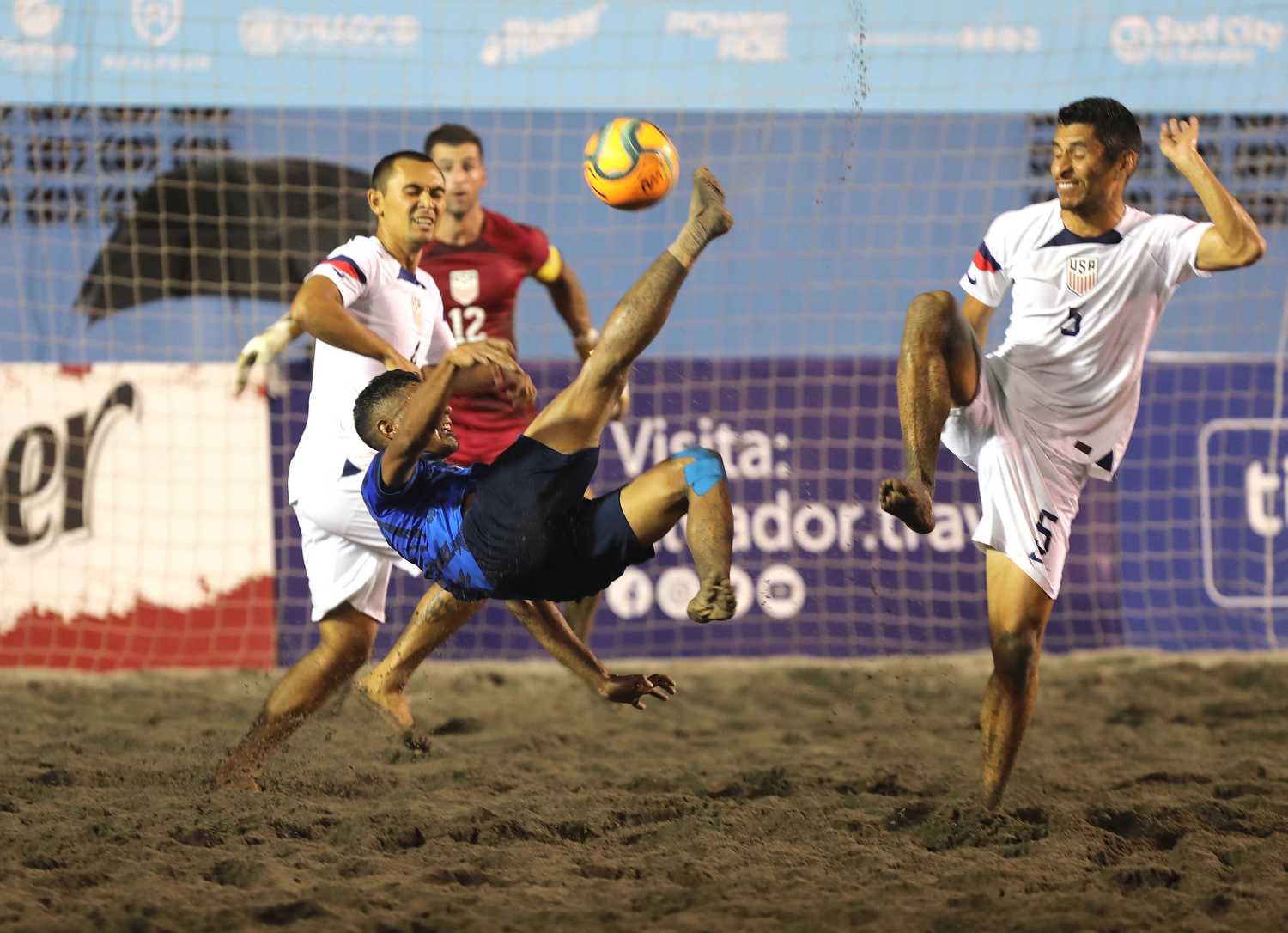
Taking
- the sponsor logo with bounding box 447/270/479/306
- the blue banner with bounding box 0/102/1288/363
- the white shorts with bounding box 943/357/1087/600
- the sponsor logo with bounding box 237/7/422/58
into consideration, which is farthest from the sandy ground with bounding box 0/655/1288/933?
the sponsor logo with bounding box 237/7/422/58

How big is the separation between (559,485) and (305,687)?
158 centimetres

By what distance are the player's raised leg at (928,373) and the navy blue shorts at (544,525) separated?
86 centimetres

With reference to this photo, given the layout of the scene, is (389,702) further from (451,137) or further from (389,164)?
(451,137)

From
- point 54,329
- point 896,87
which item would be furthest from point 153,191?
point 896,87

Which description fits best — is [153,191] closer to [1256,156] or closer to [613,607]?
[613,607]

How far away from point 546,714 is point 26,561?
3110mm

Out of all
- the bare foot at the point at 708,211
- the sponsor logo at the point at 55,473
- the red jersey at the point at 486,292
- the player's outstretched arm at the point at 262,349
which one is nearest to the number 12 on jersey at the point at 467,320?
the red jersey at the point at 486,292

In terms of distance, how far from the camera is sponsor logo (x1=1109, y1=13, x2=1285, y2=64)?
28.7 ft

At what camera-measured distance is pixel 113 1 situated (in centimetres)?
845

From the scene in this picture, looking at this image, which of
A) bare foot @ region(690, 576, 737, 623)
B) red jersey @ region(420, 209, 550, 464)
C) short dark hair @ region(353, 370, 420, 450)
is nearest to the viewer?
bare foot @ region(690, 576, 737, 623)

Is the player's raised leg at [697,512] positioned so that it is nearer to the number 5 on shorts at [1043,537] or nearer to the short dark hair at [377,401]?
the short dark hair at [377,401]

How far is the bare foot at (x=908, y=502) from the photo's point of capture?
406 centimetres

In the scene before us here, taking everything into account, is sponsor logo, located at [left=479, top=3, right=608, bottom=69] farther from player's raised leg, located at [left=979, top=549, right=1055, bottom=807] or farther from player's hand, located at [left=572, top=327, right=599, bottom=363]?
player's raised leg, located at [left=979, top=549, right=1055, bottom=807]

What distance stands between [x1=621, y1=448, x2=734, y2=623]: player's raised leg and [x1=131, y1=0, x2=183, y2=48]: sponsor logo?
570 centimetres
